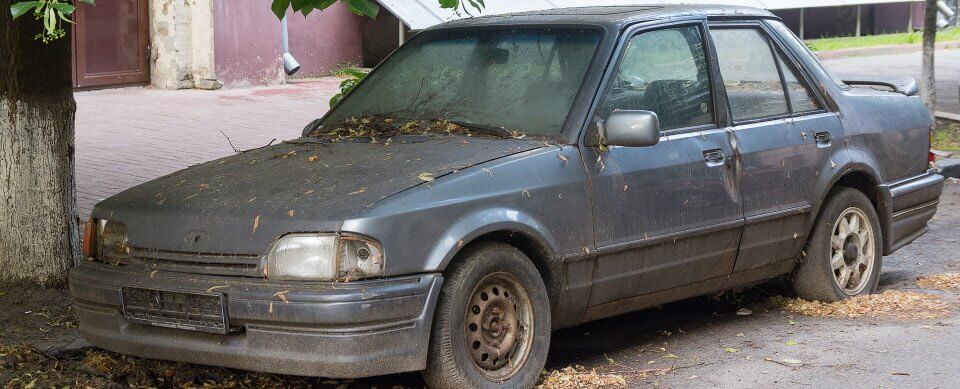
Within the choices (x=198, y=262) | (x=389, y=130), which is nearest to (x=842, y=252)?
(x=389, y=130)

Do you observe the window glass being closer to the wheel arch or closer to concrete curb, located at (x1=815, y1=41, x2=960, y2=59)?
the wheel arch

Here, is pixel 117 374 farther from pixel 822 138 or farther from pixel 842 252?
pixel 842 252

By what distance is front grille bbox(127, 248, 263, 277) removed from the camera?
4.54 meters

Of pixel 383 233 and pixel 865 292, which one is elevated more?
pixel 383 233

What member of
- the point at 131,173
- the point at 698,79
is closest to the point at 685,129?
the point at 698,79

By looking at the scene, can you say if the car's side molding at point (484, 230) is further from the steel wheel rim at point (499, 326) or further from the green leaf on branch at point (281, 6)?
the green leaf on branch at point (281, 6)

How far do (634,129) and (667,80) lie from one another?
2.36 ft

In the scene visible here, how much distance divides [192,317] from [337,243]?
613 mm

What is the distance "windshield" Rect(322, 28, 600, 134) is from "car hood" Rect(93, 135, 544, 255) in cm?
22

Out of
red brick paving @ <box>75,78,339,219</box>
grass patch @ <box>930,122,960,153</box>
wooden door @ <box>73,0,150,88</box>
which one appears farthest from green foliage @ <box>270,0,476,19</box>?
wooden door @ <box>73,0,150,88</box>

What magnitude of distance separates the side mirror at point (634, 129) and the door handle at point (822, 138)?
1.46m

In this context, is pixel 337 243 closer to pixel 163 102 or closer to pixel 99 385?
pixel 99 385

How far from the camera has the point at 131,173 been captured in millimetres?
10336

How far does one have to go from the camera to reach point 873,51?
24.4m
